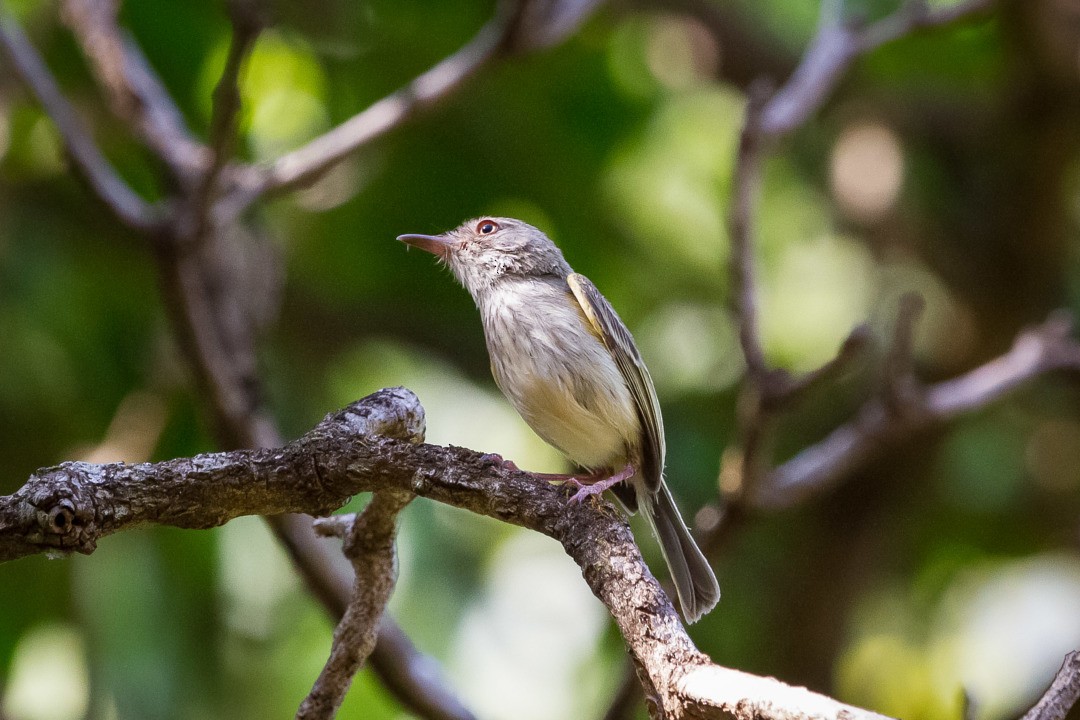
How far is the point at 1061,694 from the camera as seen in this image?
164cm

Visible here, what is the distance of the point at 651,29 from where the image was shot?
23.1ft

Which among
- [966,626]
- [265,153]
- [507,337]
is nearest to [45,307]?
[265,153]

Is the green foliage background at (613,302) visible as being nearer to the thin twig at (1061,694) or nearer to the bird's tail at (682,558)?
the bird's tail at (682,558)

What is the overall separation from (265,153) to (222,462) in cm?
450

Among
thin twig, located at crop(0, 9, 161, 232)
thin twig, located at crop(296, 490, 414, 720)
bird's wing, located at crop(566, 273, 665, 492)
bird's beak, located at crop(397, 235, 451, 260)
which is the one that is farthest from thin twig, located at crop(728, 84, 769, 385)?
thin twig, located at crop(0, 9, 161, 232)

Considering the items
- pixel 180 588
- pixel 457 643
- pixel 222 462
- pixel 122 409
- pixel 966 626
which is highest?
pixel 222 462

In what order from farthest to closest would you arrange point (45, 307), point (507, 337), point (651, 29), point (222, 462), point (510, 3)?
point (651, 29), point (45, 307), point (510, 3), point (507, 337), point (222, 462)

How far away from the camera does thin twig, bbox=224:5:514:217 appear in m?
4.82

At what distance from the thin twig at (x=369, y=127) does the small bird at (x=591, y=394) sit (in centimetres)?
103

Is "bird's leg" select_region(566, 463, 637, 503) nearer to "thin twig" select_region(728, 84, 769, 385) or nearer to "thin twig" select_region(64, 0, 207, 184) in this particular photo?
"thin twig" select_region(728, 84, 769, 385)

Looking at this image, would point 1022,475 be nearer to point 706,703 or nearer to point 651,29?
point 651,29

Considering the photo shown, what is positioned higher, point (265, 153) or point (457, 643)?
point (265, 153)

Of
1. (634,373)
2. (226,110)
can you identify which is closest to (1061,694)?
(634,373)

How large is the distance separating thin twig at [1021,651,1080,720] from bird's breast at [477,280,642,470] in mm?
2160
